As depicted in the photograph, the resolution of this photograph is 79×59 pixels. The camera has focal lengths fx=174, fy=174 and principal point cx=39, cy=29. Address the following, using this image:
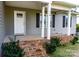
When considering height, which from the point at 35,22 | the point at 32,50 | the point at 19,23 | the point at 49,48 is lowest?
the point at 49,48

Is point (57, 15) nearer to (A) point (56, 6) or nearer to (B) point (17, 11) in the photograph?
(A) point (56, 6)

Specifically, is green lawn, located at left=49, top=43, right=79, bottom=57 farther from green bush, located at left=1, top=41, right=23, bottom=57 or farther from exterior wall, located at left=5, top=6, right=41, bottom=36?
exterior wall, located at left=5, top=6, right=41, bottom=36

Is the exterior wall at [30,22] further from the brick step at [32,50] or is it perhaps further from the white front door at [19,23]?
the brick step at [32,50]

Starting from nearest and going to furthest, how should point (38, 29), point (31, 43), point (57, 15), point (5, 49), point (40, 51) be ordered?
point (5, 49) → point (40, 51) → point (31, 43) → point (38, 29) → point (57, 15)

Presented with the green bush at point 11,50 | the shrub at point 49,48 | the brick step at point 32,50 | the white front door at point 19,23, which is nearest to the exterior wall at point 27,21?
the white front door at point 19,23

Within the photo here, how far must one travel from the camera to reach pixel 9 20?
45.4ft

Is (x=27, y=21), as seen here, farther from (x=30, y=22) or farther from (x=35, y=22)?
(x=35, y=22)

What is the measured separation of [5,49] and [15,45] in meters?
0.44

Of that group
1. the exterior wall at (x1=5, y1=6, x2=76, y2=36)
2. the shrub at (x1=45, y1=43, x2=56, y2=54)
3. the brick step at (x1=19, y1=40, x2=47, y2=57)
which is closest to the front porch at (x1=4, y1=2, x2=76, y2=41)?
the exterior wall at (x1=5, y1=6, x2=76, y2=36)

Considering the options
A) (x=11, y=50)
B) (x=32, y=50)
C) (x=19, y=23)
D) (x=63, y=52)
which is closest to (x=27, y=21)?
(x=19, y=23)

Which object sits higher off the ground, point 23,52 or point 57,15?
point 57,15

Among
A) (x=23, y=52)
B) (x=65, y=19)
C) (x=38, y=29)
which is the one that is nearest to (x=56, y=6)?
(x=38, y=29)

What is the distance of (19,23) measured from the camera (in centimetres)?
1442

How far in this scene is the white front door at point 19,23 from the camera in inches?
559
